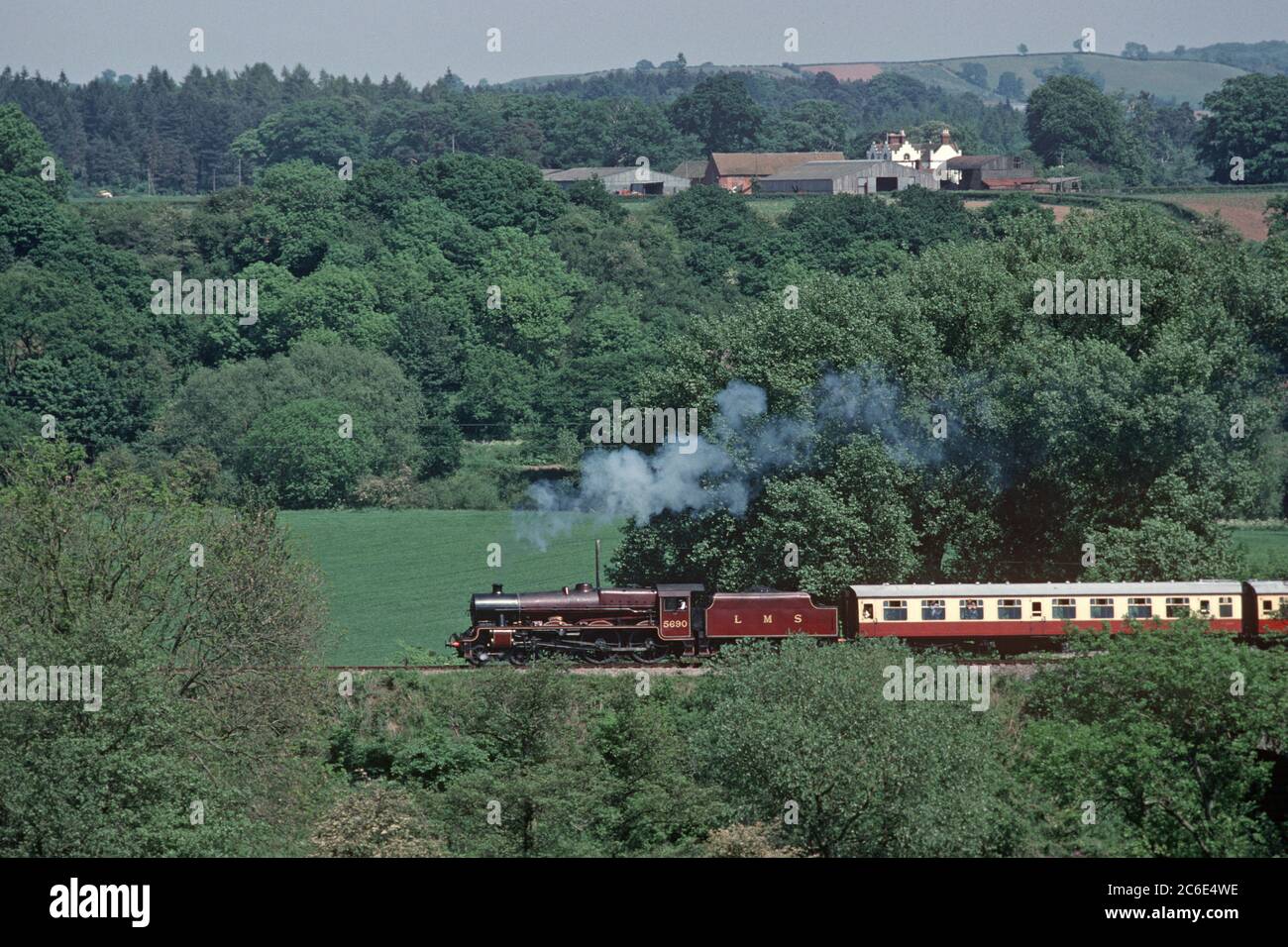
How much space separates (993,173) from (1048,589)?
128m

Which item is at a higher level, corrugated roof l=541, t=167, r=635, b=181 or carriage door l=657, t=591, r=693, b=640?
corrugated roof l=541, t=167, r=635, b=181

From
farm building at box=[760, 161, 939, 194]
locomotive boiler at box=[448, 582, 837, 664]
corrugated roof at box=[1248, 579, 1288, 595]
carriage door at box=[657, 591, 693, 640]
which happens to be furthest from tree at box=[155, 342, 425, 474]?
farm building at box=[760, 161, 939, 194]

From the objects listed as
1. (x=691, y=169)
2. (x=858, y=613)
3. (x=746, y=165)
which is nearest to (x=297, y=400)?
(x=858, y=613)

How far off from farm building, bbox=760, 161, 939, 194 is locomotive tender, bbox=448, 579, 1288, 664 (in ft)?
361

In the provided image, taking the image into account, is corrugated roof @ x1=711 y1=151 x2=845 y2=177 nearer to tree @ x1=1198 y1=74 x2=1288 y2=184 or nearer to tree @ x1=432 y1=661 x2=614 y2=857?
tree @ x1=1198 y1=74 x2=1288 y2=184

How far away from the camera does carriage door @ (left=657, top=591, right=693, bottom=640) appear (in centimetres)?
4331

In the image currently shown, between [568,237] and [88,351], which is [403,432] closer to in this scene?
[88,351]

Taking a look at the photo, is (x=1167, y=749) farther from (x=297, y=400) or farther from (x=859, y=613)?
(x=297, y=400)

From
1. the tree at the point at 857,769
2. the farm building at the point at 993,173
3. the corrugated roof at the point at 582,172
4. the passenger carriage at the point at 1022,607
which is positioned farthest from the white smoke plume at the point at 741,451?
the corrugated roof at the point at 582,172

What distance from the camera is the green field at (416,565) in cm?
6062

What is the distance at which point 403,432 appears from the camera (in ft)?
290

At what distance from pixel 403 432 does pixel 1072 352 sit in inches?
1874

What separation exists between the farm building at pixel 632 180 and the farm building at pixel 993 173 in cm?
2902

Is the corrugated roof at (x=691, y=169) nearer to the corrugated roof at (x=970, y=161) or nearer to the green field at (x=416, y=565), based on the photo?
the corrugated roof at (x=970, y=161)
